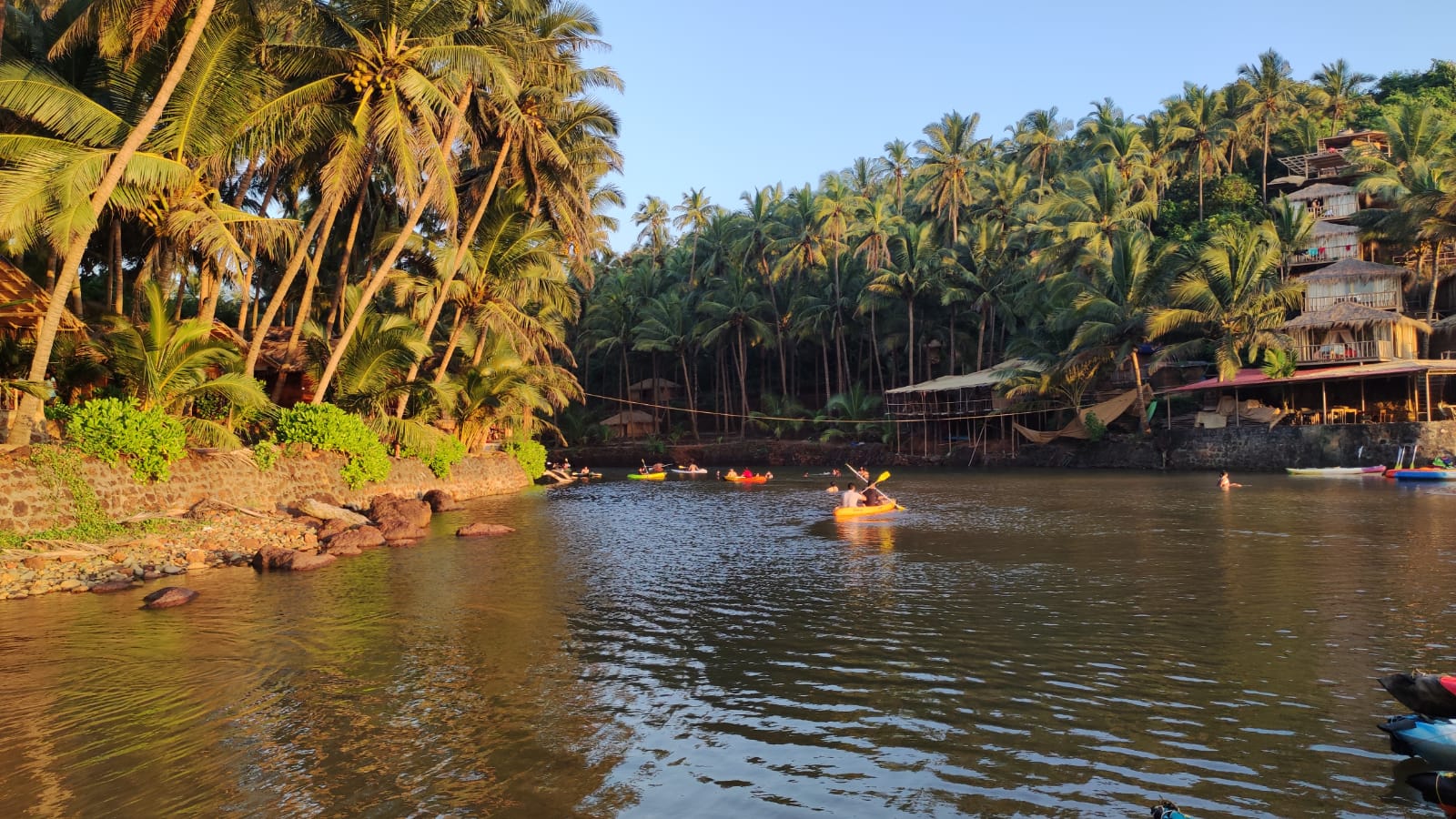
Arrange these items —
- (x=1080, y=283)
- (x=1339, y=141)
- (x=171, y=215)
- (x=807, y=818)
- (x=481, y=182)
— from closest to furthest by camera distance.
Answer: (x=807, y=818) < (x=171, y=215) < (x=481, y=182) < (x=1080, y=283) < (x=1339, y=141)

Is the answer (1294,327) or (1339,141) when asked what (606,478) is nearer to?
(1294,327)

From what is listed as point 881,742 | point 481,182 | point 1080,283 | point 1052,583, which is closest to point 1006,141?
point 1080,283

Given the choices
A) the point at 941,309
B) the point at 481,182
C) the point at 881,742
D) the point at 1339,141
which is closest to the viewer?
the point at 881,742

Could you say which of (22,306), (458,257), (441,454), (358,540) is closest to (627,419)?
(441,454)

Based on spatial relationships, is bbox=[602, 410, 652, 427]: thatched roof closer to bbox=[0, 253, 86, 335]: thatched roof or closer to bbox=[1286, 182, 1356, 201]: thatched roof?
bbox=[1286, 182, 1356, 201]: thatched roof

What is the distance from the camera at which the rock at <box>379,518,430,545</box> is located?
802 inches

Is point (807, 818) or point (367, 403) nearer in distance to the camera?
point (807, 818)

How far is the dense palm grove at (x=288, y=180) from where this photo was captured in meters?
16.7

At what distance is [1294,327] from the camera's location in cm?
4234

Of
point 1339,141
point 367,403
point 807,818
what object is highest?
point 1339,141

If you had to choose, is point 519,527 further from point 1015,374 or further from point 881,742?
point 1015,374

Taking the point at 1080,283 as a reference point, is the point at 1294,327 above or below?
below

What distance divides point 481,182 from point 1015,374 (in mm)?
28440

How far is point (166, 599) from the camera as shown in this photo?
1306cm
